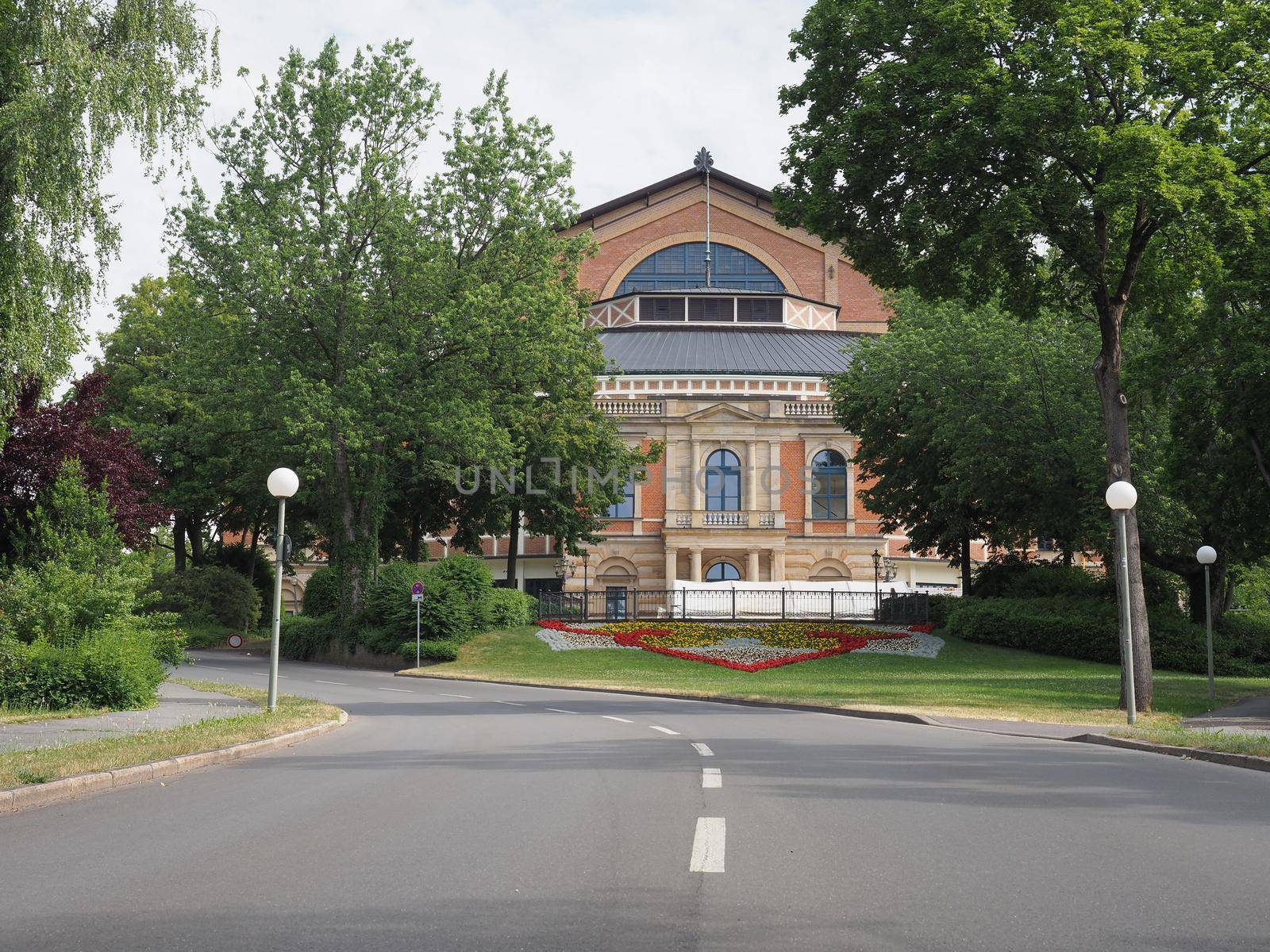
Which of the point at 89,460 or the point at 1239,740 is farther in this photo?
the point at 89,460

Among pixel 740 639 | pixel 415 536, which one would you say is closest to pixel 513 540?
pixel 415 536

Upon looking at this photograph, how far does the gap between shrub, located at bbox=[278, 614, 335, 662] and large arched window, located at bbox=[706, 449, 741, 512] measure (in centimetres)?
2183

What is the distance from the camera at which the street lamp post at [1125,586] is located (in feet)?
61.9

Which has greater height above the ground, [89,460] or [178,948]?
[89,460]

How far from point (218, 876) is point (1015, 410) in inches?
1312

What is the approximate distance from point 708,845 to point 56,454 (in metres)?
24.1

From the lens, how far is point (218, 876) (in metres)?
6.74

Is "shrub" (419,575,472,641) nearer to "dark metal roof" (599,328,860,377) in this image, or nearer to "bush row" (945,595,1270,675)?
"bush row" (945,595,1270,675)

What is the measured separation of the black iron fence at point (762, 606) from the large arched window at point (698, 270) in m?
30.2

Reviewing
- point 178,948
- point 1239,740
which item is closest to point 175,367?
point 1239,740

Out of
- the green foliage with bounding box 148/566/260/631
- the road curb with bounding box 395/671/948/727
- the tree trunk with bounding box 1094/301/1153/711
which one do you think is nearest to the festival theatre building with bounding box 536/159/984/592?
the green foliage with bounding box 148/566/260/631

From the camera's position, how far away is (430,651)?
3847 cm

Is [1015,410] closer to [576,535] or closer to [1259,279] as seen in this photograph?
[1259,279]

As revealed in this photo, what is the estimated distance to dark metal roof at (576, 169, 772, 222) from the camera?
75.4 m
